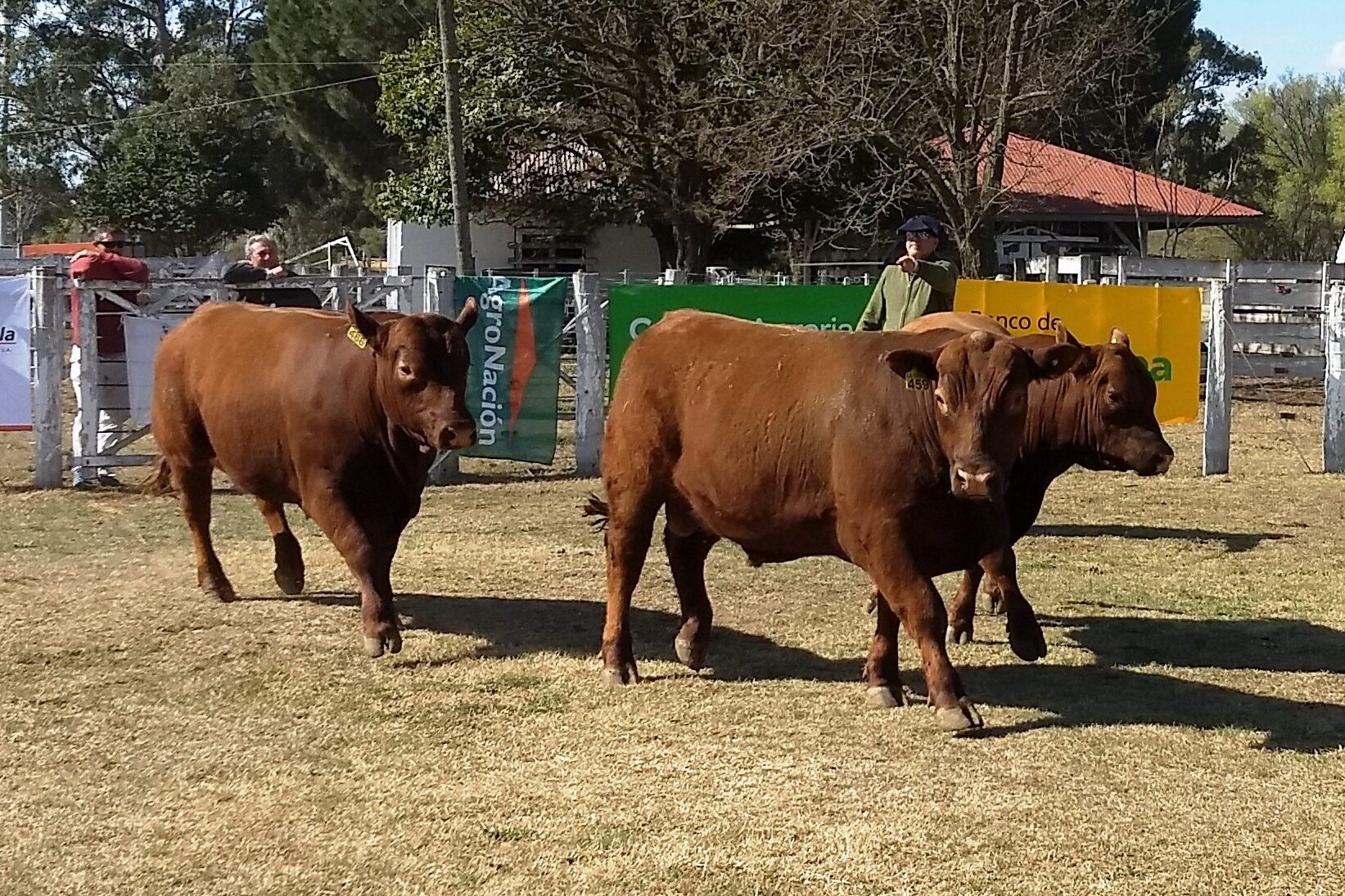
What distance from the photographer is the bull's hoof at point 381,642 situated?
664 centimetres

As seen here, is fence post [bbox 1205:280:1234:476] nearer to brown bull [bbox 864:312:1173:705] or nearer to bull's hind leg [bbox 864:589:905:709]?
brown bull [bbox 864:312:1173:705]

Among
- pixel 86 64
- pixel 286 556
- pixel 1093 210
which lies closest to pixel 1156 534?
pixel 286 556

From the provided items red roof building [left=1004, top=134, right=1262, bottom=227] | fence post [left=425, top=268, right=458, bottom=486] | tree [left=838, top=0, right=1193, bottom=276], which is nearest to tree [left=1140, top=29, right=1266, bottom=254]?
red roof building [left=1004, top=134, right=1262, bottom=227]

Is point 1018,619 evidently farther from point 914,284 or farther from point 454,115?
point 454,115

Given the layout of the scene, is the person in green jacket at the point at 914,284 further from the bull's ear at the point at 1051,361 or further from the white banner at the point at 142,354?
the white banner at the point at 142,354

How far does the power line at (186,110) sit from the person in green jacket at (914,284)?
2332cm

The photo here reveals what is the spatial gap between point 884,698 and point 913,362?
1.32m

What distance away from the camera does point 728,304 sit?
42.1 ft

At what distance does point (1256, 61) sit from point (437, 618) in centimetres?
5189

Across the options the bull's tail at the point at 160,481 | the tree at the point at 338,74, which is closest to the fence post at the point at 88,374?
the bull's tail at the point at 160,481

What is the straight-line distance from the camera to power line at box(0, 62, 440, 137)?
41219 mm

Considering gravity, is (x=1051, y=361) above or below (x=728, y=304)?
below

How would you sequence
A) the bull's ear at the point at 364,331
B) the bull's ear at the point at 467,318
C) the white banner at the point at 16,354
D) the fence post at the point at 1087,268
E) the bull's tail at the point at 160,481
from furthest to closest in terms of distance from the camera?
the fence post at the point at 1087,268, the white banner at the point at 16,354, the bull's tail at the point at 160,481, the bull's ear at the point at 467,318, the bull's ear at the point at 364,331

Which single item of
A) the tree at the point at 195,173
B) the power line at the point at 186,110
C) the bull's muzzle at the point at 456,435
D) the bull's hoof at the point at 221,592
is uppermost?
the power line at the point at 186,110
